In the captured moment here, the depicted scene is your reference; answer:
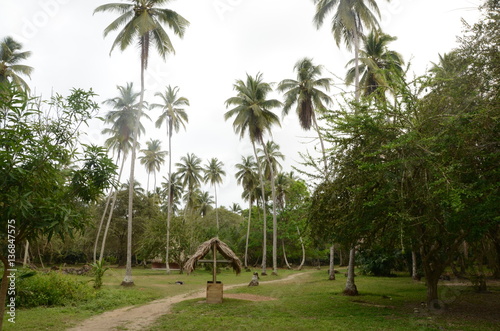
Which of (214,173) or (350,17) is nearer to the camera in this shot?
(350,17)

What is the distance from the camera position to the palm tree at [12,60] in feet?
83.8

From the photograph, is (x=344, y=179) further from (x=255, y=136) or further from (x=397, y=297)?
(x=255, y=136)

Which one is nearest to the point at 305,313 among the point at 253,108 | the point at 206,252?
the point at 206,252

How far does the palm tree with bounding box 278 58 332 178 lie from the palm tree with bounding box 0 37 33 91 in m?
20.2

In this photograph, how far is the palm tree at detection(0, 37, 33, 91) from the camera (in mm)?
25531

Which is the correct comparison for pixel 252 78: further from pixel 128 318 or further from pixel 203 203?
pixel 203 203

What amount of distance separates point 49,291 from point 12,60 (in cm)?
2180

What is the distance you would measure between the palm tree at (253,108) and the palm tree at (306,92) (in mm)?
2886

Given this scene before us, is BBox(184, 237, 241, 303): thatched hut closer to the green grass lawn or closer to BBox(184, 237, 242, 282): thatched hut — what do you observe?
BBox(184, 237, 242, 282): thatched hut

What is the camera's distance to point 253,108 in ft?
99.7

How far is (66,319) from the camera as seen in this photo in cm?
1013

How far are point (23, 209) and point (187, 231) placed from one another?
3265 centimetres

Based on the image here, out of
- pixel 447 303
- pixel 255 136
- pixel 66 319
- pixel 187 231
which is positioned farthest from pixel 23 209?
pixel 187 231

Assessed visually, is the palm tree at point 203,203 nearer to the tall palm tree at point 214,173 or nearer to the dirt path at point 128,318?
the tall palm tree at point 214,173
